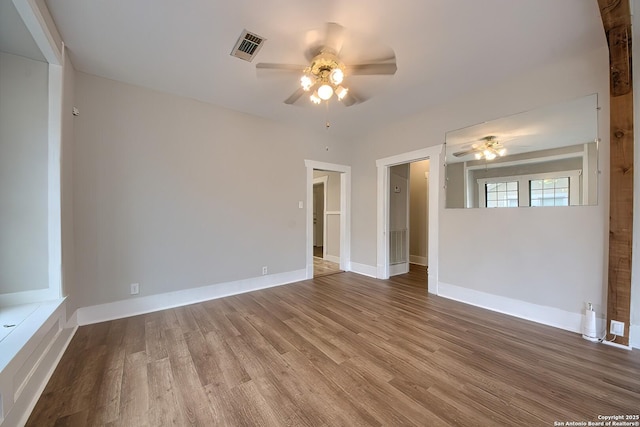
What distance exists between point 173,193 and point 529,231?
4355 mm

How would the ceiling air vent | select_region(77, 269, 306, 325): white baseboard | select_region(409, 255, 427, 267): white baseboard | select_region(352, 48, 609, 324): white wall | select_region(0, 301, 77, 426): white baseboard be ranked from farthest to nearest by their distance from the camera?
1. select_region(409, 255, 427, 267): white baseboard
2. select_region(77, 269, 306, 325): white baseboard
3. select_region(352, 48, 609, 324): white wall
4. the ceiling air vent
5. select_region(0, 301, 77, 426): white baseboard

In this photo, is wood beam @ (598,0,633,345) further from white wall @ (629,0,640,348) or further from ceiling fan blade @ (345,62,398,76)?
ceiling fan blade @ (345,62,398,76)

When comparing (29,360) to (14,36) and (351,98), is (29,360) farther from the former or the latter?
(351,98)

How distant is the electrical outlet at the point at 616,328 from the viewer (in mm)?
2068

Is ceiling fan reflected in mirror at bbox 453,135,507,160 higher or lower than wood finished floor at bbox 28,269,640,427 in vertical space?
higher

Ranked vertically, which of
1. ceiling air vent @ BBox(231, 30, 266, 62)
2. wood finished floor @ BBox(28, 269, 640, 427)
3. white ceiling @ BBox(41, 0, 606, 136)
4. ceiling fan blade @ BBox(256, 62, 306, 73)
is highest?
white ceiling @ BBox(41, 0, 606, 136)

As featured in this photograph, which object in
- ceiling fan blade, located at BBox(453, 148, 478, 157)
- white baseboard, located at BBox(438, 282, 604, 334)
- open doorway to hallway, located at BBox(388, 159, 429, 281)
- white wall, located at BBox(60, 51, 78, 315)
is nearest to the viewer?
white wall, located at BBox(60, 51, 78, 315)

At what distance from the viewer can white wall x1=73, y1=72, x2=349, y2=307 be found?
8.48 ft

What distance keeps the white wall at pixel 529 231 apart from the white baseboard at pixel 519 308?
5cm

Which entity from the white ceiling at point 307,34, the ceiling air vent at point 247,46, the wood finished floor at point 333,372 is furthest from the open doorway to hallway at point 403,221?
the ceiling air vent at point 247,46

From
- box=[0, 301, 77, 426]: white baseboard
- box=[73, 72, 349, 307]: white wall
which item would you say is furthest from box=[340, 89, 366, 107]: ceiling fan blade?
box=[0, 301, 77, 426]: white baseboard

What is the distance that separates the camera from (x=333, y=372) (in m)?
1.77

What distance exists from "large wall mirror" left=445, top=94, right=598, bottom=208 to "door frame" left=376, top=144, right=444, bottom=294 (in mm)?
172

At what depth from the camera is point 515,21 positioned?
6.18 ft
